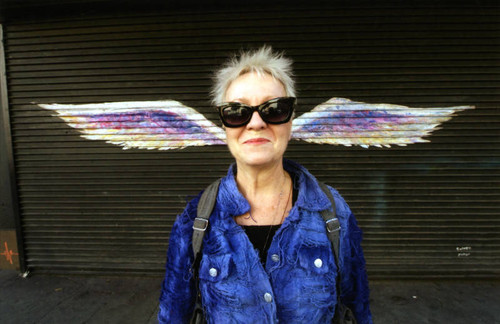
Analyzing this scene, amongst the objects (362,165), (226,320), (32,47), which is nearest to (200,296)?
(226,320)

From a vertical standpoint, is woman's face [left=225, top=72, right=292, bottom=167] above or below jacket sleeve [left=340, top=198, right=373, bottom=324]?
above

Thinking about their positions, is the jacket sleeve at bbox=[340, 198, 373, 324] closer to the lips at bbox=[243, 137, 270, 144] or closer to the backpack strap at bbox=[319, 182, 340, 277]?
the backpack strap at bbox=[319, 182, 340, 277]

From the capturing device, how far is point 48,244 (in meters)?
3.90

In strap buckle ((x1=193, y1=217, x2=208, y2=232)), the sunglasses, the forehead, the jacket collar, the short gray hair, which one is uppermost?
the short gray hair

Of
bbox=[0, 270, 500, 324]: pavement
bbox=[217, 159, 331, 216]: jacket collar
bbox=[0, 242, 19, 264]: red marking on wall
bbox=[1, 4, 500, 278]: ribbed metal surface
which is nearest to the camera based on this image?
bbox=[217, 159, 331, 216]: jacket collar

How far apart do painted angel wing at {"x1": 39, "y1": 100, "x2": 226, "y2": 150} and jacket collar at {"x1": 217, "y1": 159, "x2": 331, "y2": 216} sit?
2.30 meters

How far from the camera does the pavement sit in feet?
9.55

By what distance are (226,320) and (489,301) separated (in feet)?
12.4

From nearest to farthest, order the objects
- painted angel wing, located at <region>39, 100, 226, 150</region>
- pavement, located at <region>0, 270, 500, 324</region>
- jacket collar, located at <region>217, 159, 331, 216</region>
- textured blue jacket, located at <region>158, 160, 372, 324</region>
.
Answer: textured blue jacket, located at <region>158, 160, 372, 324</region>
jacket collar, located at <region>217, 159, 331, 216</region>
pavement, located at <region>0, 270, 500, 324</region>
painted angel wing, located at <region>39, 100, 226, 150</region>

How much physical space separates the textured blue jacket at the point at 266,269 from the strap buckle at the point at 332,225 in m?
0.02

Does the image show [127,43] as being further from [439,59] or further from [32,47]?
[439,59]

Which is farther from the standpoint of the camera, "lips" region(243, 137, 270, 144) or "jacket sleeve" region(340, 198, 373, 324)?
"jacket sleeve" region(340, 198, 373, 324)

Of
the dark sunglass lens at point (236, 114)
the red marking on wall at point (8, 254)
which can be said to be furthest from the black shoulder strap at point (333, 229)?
the red marking on wall at point (8, 254)

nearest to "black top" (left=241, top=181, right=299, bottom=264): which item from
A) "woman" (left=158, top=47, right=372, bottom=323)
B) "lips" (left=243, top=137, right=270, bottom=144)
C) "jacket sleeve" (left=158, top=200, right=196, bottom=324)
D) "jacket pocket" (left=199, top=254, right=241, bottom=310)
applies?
"woman" (left=158, top=47, right=372, bottom=323)
